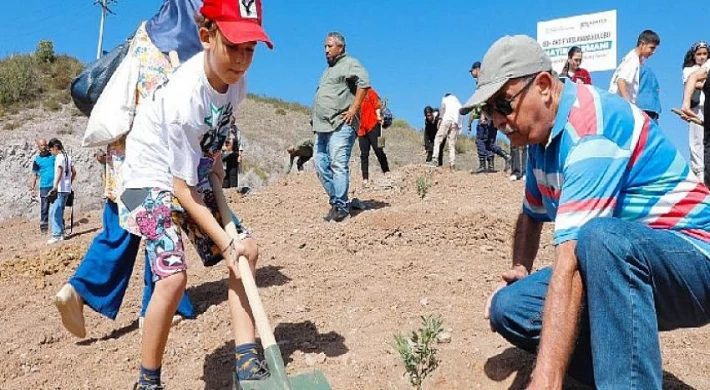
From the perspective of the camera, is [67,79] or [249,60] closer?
[249,60]

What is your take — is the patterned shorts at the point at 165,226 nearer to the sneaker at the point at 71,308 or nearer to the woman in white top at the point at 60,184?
the sneaker at the point at 71,308

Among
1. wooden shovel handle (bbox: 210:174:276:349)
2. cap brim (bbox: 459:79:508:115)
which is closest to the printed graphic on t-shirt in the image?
wooden shovel handle (bbox: 210:174:276:349)

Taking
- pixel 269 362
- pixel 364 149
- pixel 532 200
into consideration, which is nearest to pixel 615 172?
pixel 532 200

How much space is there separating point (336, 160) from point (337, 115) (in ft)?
1.38

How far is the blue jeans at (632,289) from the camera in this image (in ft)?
6.26

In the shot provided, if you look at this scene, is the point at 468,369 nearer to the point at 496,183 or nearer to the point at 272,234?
the point at 272,234

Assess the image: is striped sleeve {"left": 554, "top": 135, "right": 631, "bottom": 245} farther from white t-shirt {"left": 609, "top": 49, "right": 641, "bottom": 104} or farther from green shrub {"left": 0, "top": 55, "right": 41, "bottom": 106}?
green shrub {"left": 0, "top": 55, "right": 41, "bottom": 106}

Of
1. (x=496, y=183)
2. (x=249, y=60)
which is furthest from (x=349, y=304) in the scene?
(x=496, y=183)

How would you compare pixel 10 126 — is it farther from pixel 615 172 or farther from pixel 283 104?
pixel 615 172

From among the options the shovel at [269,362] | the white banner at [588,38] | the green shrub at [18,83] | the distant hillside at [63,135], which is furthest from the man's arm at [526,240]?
the green shrub at [18,83]

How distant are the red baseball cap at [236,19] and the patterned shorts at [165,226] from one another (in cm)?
73

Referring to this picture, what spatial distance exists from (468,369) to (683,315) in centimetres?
92

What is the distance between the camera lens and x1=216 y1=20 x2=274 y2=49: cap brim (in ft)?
7.80

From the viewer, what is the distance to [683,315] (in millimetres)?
2133
